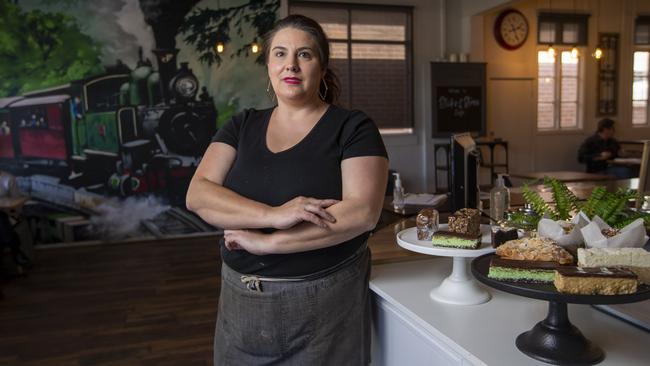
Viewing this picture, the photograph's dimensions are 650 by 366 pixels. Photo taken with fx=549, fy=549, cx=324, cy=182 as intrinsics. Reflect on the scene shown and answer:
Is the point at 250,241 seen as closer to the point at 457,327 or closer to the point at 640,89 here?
the point at 457,327

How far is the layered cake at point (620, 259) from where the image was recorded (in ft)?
3.58

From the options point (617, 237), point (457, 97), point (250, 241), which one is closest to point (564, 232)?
point (617, 237)

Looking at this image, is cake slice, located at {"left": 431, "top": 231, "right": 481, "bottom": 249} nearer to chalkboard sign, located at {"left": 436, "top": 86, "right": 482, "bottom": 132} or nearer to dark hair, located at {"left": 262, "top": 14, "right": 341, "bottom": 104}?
dark hair, located at {"left": 262, "top": 14, "right": 341, "bottom": 104}

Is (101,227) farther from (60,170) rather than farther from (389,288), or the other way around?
(389,288)

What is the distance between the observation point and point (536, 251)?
1224 mm

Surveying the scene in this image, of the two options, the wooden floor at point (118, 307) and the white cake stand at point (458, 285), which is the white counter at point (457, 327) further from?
the wooden floor at point (118, 307)

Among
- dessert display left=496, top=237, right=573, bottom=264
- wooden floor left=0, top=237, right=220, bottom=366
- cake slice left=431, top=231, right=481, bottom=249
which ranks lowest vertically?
wooden floor left=0, top=237, right=220, bottom=366

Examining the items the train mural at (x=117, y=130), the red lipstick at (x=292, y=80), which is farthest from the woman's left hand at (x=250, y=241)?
the train mural at (x=117, y=130)

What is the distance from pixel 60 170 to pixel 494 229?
602 centimetres

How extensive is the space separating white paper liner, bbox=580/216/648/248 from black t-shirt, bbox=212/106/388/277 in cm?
53

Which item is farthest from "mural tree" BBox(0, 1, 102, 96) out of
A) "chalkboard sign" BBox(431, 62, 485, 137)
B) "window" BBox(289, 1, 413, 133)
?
"chalkboard sign" BBox(431, 62, 485, 137)

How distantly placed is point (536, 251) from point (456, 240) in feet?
0.96

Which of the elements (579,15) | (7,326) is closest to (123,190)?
(7,326)

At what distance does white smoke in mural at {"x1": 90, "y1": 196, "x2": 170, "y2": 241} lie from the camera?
6.50m
